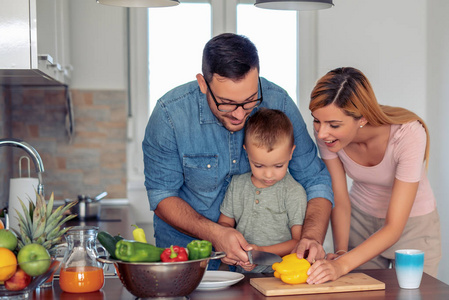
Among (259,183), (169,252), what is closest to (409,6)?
(259,183)

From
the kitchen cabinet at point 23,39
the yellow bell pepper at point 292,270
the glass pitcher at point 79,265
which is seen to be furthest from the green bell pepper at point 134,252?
the kitchen cabinet at point 23,39

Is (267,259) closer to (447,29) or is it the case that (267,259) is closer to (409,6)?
(447,29)

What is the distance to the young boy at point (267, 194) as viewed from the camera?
83.0 inches

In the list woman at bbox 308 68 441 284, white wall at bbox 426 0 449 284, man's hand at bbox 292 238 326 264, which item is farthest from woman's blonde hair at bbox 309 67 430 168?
white wall at bbox 426 0 449 284

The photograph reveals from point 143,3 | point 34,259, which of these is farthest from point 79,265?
point 143,3

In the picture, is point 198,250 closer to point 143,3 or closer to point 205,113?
point 205,113

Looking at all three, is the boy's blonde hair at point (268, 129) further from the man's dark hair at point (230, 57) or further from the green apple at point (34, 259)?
the green apple at point (34, 259)

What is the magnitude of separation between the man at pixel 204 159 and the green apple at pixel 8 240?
0.68 metres

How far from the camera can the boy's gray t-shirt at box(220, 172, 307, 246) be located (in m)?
2.21

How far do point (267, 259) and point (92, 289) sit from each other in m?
0.56

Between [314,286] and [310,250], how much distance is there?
0.68ft

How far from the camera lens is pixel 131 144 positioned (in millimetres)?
4027

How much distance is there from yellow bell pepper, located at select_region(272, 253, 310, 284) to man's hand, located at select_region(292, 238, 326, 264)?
0.37ft

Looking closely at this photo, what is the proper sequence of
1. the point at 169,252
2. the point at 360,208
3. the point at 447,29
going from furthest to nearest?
the point at 447,29
the point at 360,208
the point at 169,252
